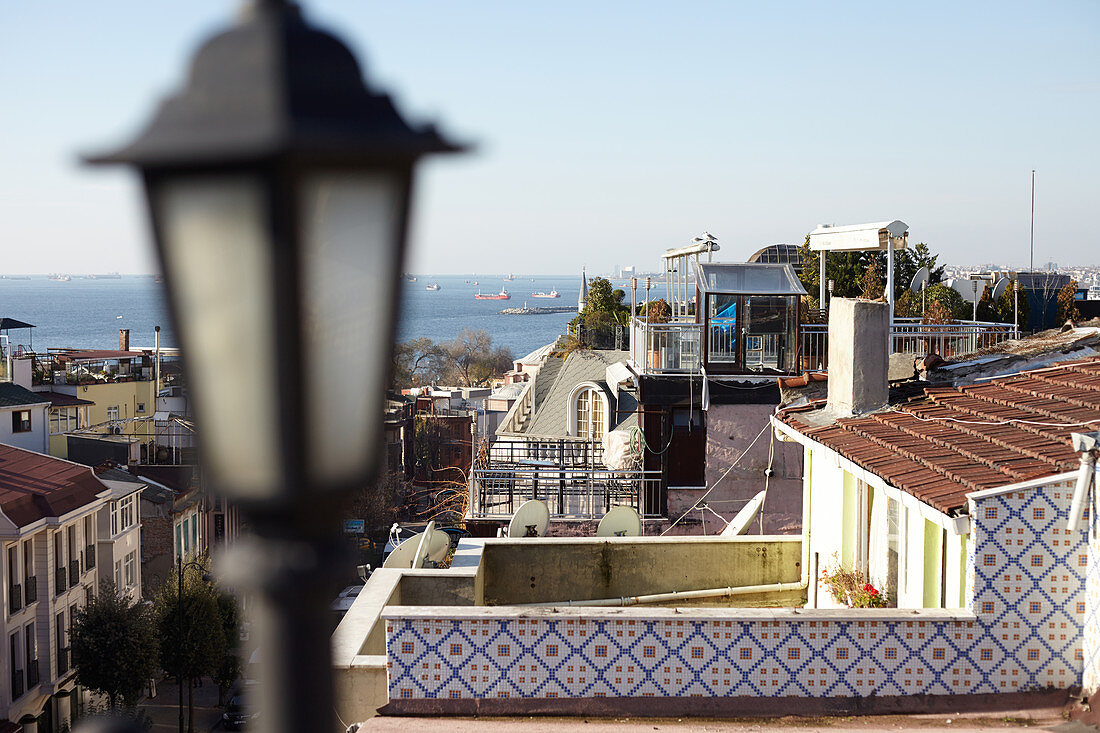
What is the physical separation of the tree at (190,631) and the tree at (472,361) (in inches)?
3323

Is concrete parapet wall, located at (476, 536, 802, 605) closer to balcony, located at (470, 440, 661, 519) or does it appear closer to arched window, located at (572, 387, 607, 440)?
balcony, located at (470, 440, 661, 519)

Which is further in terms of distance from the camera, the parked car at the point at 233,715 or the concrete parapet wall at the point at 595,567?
the parked car at the point at 233,715

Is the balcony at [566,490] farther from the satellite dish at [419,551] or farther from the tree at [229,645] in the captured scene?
the tree at [229,645]

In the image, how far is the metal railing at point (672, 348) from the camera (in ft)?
55.3

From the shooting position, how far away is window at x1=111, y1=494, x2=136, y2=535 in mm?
39594

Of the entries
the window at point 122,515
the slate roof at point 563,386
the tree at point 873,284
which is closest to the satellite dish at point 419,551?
the slate roof at point 563,386

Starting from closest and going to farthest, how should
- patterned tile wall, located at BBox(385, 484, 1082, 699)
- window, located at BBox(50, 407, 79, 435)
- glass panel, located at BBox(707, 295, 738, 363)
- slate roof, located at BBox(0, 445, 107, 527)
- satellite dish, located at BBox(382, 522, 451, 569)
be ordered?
patterned tile wall, located at BBox(385, 484, 1082, 699) → satellite dish, located at BBox(382, 522, 451, 569) → glass panel, located at BBox(707, 295, 738, 363) → slate roof, located at BBox(0, 445, 107, 527) → window, located at BBox(50, 407, 79, 435)

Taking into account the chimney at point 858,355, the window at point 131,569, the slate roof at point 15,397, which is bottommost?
the window at point 131,569

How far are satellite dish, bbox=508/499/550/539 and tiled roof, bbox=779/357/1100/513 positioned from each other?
4.14 metres

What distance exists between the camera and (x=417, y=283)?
75.2 inches

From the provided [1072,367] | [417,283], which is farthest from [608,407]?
[417,283]

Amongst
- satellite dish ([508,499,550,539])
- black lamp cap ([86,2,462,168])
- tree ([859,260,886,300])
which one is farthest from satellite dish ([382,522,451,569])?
tree ([859,260,886,300])

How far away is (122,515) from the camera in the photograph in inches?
1607

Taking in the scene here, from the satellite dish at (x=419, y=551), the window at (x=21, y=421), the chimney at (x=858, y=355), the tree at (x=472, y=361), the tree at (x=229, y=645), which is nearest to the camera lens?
the chimney at (x=858, y=355)
